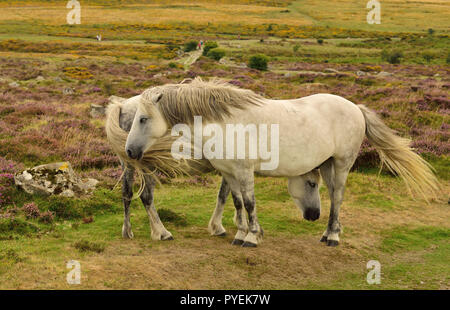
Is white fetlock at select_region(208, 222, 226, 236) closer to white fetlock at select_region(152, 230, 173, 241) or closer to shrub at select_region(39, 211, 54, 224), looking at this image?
white fetlock at select_region(152, 230, 173, 241)

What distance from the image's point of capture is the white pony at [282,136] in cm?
647

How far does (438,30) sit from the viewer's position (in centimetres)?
Result: 9862

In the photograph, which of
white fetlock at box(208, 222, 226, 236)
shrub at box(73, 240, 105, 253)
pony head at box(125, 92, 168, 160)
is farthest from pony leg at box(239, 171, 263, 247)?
shrub at box(73, 240, 105, 253)

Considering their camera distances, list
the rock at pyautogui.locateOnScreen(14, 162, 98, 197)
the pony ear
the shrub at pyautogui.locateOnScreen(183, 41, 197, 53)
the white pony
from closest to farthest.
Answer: the pony ear → the white pony → the rock at pyautogui.locateOnScreen(14, 162, 98, 197) → the shrub at pyautogui.locateOnScreen(183, 41, 197, 53)

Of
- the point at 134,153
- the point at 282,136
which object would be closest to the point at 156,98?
the point at 134,153

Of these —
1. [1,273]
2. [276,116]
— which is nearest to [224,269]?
[276,116]

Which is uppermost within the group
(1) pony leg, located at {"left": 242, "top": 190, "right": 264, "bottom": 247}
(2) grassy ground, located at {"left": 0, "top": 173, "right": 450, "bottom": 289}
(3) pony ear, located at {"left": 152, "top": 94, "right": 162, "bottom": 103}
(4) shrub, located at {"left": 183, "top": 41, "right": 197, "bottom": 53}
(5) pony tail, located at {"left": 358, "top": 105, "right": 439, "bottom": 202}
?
(4) shrub, located at {"left": 183, "top": 41, "right": 197, "bottom": 53}

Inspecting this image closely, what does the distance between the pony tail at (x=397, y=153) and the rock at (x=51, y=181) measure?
5.84m

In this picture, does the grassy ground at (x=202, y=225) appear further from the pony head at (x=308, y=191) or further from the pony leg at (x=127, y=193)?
the pony head at (x=308, y=191)

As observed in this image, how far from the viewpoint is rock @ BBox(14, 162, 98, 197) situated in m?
8.80

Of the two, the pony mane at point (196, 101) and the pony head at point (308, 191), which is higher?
the pony mane at point (196, 101)

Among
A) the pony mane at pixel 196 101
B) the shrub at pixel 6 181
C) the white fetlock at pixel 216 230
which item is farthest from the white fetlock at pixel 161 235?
the shrub at pixel 6 181

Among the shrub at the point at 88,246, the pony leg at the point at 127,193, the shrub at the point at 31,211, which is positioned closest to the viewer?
the shrub at the point at 88,246

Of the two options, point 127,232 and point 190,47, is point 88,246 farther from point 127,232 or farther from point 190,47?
point 190,47
